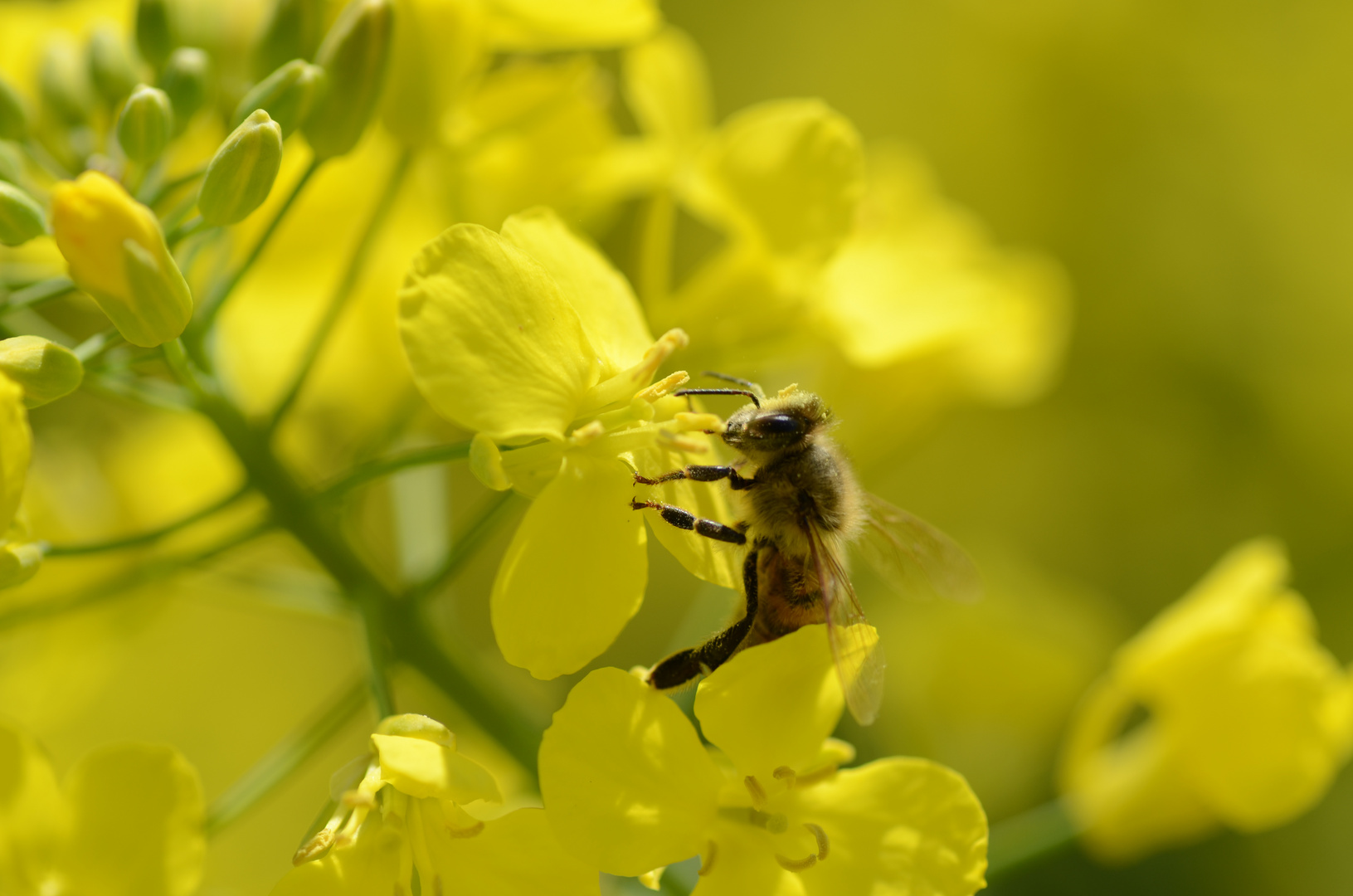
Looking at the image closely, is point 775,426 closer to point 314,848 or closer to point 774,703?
point 774,703

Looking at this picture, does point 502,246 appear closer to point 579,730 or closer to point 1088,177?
point 579,730

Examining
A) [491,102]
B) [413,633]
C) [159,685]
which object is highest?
[491,102]

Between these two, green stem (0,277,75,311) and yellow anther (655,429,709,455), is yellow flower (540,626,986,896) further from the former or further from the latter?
green stem (0,277,75,311)

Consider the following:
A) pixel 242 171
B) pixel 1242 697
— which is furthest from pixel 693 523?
pixel 1242 697

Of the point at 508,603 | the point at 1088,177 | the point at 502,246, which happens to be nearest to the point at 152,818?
the point at 508,603

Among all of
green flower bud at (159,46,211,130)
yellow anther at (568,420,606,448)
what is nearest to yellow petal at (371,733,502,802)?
yellow anther at (568,420,606,448)

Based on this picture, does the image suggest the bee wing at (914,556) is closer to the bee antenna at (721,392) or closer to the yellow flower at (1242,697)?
the bee antenna at (721,392)

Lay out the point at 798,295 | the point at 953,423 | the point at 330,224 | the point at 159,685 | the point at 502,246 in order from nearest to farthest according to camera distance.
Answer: the point at 502,246
the point at 798,295
the point at 330,224
the point at 159,685
the point at 953,423
